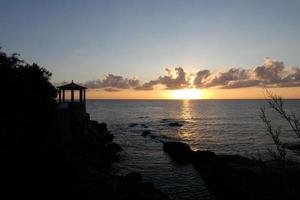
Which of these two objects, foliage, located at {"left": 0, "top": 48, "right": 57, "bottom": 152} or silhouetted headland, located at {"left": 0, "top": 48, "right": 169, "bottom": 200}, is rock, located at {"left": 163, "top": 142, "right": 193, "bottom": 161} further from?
foliage, located at {"left": 0, "top": 48, "right": 57, "bottom": 152}

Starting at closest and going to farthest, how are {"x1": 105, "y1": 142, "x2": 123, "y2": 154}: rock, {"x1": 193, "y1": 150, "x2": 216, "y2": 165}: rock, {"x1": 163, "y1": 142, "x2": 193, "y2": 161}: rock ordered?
{"x1": 193, "y1": 150, "x2": 216, "y2": 165}: rock
{"x1": 163, "y1": 142, "x2": 193, "y2": 161}: rock
{"x1": 105, "y1": 142, "x2": 123, "y2": 154}: rock

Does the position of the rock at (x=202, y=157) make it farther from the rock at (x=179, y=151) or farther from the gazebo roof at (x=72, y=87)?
the gazebo roof at (x=72, y=87)

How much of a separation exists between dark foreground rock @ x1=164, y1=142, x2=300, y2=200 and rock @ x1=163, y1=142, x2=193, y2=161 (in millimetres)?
2627

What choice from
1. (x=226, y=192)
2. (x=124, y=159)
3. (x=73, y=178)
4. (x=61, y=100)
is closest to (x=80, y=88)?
(x=61, y=100)

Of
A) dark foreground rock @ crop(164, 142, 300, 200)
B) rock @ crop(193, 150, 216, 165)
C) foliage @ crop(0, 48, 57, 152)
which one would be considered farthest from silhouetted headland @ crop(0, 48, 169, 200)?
rock @ crop(193, 150, 216, 165)

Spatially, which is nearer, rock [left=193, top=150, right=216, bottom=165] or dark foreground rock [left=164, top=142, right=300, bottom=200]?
dark foreground rock [left=164, top=142, right=300, bottom=200]

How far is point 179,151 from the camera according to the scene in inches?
1457

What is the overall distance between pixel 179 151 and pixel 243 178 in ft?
46.8

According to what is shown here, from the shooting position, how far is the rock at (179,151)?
116 feet

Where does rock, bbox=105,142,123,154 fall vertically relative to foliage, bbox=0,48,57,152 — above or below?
below

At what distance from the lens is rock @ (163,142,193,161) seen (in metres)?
35.5

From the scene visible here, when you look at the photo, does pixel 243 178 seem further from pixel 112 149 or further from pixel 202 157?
pixel 112 149

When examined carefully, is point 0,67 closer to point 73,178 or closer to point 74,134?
point 74,134

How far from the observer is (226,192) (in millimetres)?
23562
